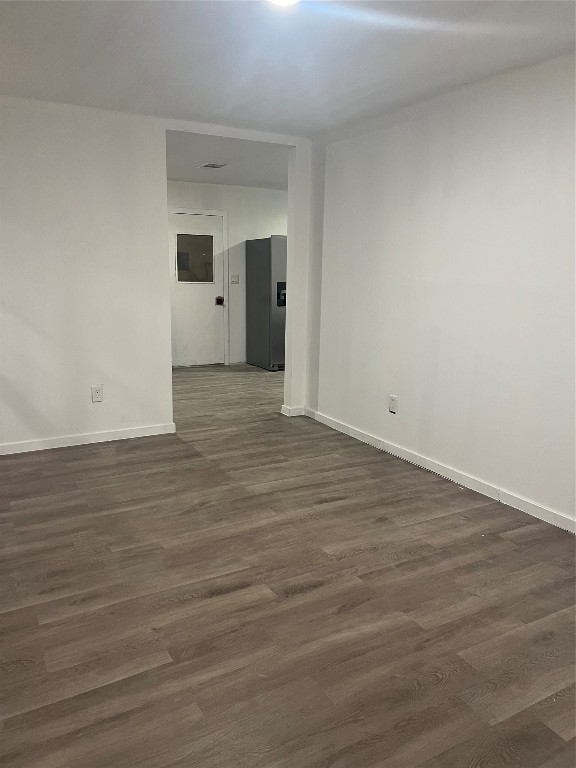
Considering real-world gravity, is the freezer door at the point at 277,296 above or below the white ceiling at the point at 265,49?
below

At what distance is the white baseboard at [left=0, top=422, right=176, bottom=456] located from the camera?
419 cm

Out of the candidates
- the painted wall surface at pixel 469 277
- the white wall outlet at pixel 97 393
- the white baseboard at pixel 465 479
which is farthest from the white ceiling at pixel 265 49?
the white baseboard at pixel 465 479

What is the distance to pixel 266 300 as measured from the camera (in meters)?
7.43

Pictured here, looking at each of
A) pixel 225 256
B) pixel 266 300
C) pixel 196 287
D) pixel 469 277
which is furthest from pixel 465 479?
pixel 225 256

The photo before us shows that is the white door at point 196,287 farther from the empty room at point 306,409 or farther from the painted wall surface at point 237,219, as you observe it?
the empty room at point 306,409

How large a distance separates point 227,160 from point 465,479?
3927mm

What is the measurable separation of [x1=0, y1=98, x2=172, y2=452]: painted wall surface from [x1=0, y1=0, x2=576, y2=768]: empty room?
→ 2cm

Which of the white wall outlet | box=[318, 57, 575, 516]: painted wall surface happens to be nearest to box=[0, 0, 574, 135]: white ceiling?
box=[318, 57, 575, 516]: painted wall surface

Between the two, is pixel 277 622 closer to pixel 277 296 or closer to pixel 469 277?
pixel 469 277

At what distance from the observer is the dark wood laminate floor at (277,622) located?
5.65 feet

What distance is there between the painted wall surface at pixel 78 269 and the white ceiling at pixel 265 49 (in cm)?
29

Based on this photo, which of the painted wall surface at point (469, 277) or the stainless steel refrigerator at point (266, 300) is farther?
the stainless steel refrigerator at point (266, 300)

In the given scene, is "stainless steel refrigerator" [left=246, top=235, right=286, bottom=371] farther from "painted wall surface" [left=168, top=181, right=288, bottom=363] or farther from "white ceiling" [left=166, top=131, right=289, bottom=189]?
"white ceiling" [left=166, top=131, right=289, bottom=189]

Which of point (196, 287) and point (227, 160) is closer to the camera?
point (227, 160)
